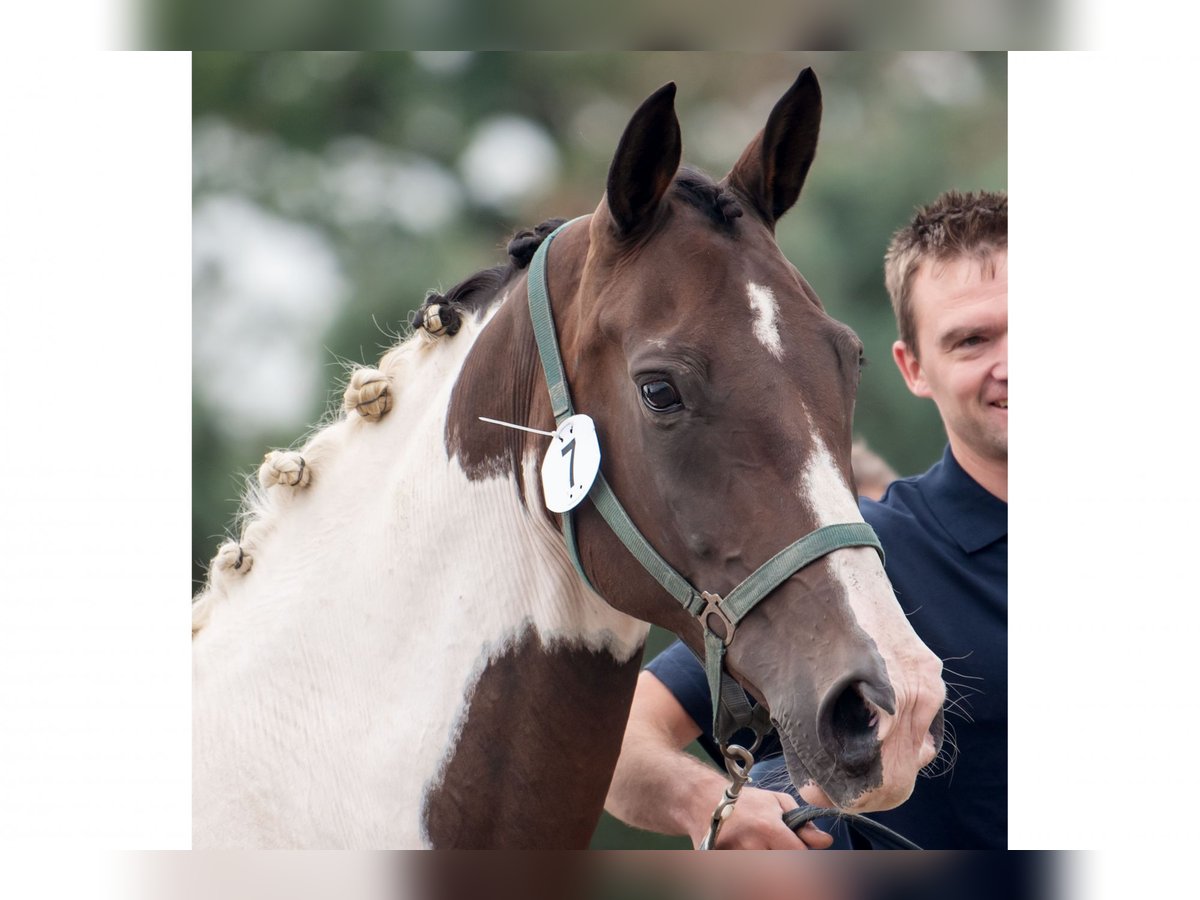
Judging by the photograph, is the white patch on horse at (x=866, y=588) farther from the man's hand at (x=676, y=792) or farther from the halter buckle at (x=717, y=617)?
the man's hand at (x=676, y=792)

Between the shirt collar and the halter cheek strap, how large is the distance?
1108mm

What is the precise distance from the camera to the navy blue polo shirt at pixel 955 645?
2.47 meters

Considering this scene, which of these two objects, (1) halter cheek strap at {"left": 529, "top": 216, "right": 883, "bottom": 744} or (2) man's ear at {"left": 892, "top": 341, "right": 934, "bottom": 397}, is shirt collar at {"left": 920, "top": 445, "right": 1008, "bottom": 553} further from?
(1) halter cheek strap at {"left": 529, "top": 216, "right": 883, "bottom": 744}

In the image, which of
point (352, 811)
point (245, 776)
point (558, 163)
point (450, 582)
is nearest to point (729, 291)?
point (450, 582)

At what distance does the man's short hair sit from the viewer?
2674 mm

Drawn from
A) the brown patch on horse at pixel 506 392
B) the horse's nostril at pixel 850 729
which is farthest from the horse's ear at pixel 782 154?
the horse's nostril at pixel 850 729

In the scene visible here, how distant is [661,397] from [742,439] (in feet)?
0.47

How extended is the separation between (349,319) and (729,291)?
73.3 inches

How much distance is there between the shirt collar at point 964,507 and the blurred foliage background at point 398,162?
97 cm

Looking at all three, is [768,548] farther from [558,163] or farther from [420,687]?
[558,163]

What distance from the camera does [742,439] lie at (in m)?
1.63

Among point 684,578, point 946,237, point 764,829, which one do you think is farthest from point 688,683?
point 946,237

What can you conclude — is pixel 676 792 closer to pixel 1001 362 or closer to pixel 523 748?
pixel 523 748

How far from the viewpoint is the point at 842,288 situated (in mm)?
4215
